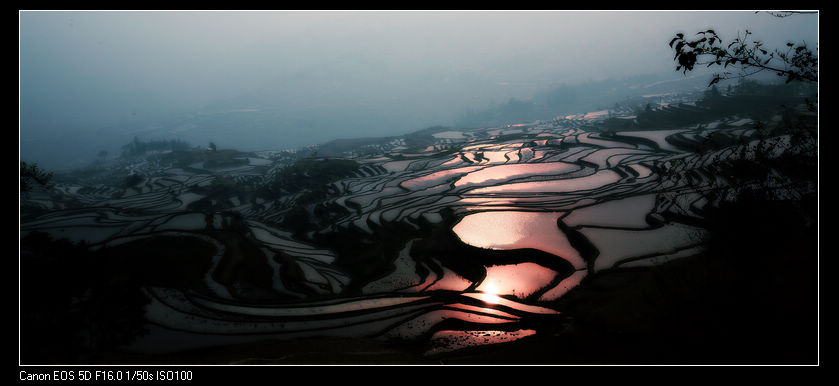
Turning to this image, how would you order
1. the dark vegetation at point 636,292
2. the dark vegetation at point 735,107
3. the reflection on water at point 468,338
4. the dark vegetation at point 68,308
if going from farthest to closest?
the dark vegetation at point 735,107 → the reflection on water at point 468,338 → the dark vegetation at point 68,308 → the dark vegetation at point 636,292

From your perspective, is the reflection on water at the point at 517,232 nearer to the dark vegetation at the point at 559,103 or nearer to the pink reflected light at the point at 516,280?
the pink reflected light at the point at 516,280

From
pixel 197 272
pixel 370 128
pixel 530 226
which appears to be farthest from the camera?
pixel 370 128

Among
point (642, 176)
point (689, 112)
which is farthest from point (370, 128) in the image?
point (642, 176)

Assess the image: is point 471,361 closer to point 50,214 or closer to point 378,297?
point 378,297

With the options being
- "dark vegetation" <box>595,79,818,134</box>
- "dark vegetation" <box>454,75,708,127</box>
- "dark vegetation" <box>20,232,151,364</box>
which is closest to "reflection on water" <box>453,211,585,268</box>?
"dark vegetation" <box>20,232,151,364</box>

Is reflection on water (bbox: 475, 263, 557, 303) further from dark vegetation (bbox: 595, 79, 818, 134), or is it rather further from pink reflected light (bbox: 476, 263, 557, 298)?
dark vegetation (bbox: 595, 79, 818, 134)

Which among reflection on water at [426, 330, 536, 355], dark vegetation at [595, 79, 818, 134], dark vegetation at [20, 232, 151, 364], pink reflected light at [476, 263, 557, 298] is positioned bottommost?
reflection on water at [426, 330, 536, 355]

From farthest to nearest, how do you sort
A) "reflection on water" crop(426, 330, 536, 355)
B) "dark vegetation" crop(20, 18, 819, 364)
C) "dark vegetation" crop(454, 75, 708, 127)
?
1. "dark vegetation" crop(454, 75, 708, 127)
2. "reflection on water" crop(426, 330, 536, 355)
3. "dark vegetation" crop(20, 18, 819, 364)

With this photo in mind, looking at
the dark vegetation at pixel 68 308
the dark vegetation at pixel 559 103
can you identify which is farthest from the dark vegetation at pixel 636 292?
the dark vegetation at pixel 559 103

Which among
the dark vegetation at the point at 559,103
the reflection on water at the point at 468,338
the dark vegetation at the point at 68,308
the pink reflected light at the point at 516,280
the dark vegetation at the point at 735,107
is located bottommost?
the reflection on water at the point at 468,338

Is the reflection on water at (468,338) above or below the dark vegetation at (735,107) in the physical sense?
below

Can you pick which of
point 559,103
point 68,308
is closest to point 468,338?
point 68,308
